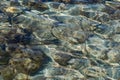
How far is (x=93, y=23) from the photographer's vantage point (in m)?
7.71

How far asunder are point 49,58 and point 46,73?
539mm

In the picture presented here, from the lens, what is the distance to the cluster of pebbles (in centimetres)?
588

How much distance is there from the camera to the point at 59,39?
274 inches

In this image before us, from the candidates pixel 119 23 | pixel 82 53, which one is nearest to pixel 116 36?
pixel 119 23

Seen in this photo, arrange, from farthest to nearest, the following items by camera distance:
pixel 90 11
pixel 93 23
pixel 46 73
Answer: pixel 90 11
pixel 93 23
pixel 46 73

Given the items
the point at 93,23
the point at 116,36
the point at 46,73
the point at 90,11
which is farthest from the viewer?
the point at 90,11

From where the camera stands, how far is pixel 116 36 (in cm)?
720

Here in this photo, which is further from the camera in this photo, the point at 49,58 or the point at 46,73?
the point at 49,58

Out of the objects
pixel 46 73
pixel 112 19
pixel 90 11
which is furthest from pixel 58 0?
pixel 46 73

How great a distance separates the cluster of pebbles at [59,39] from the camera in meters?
5.88

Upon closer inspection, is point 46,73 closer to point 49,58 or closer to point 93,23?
point 49,58

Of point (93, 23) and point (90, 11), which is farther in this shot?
point (90, 11)

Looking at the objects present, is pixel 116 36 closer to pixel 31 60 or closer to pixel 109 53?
pixel 109 53

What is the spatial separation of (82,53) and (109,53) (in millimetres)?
579
